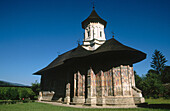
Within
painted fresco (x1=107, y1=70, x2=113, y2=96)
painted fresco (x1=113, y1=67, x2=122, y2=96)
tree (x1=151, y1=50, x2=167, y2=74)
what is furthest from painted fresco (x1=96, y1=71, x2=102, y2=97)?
tree (x1=151, y1=50, x2=167, y2=74)

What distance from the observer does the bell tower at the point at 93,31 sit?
19.7 m

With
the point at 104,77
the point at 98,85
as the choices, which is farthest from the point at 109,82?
the point at 98,85

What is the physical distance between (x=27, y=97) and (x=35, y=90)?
91.1 inches

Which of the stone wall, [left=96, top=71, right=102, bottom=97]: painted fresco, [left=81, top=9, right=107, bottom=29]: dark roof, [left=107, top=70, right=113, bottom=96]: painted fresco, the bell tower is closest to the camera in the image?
the stone wall

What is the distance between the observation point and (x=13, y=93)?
843 inches

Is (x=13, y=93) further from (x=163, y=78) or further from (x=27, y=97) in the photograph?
(x=163, y=78)

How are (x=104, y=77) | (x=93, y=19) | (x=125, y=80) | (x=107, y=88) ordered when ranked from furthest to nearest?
(x=93, y=19) → (x=104, y=77) → (x=107, y=88) → (x=125, y=80)

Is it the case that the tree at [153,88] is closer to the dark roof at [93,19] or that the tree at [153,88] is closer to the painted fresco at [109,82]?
the dark roof at [93,19]

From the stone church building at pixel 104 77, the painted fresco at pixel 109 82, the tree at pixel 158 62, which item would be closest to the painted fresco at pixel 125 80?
the stone church building at pixel 104 77

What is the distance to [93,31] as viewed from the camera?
2014 centimetres

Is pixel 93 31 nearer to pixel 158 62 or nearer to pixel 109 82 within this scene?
pixel 109 82

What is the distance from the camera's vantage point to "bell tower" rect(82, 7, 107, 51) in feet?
64.6

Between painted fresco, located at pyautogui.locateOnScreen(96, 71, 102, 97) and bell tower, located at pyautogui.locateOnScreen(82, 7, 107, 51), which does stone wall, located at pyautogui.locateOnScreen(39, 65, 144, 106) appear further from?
bell tower, located at pyautogui.locateOnScreen(82, 7, 107, 51)

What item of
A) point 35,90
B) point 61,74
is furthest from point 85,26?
point 35,90
